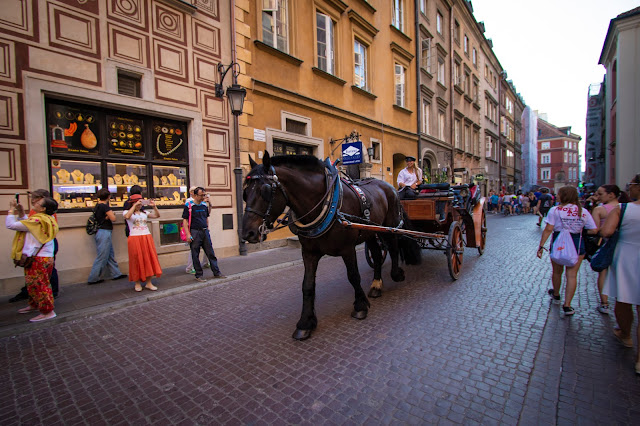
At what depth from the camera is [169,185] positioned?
728 cm

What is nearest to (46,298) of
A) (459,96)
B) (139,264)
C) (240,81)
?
(139,264)

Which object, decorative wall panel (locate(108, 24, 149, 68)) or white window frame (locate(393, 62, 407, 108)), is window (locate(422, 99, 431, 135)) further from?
decorative wall panel (locate(108, 24, 149, 68))

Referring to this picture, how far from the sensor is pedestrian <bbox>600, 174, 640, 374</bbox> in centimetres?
266

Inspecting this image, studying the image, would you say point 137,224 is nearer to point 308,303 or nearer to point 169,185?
point 169,185

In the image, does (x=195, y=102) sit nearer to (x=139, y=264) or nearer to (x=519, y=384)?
(x=139, y=264)

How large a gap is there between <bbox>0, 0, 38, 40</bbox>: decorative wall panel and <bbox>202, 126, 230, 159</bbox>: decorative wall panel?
333cm

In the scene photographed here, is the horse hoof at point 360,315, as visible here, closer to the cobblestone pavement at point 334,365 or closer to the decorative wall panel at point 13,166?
the cobblestone pavement at point 334,365

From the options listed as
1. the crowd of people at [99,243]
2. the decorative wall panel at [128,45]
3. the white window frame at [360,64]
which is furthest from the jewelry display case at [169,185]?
the white window frame at [360,64]

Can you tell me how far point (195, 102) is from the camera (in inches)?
291

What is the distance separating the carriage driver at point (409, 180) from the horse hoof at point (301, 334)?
11.4 ft

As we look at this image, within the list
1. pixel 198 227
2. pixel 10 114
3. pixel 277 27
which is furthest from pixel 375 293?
pixel 277 27

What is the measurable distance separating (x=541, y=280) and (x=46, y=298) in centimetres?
747

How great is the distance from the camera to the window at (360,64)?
12.4 m

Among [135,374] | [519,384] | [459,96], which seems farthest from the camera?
[459,96]
